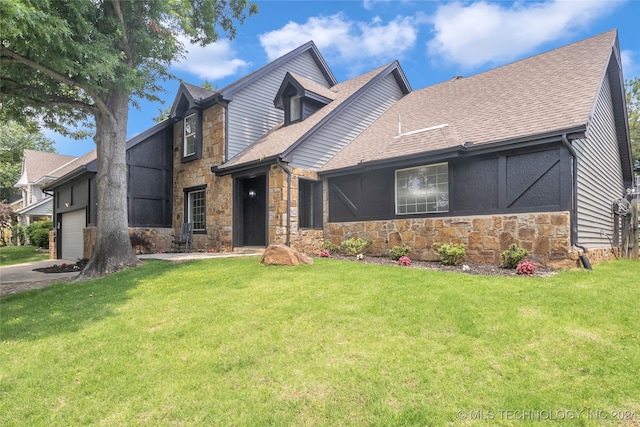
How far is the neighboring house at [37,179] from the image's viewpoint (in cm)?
2455

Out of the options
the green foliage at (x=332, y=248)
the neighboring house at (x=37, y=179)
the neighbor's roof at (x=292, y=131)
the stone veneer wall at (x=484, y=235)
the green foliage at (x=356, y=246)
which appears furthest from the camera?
the neighboring house at (x=37, y=179)

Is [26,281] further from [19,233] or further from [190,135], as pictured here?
[19,233]

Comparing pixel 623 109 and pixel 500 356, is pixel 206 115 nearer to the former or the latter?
pixel 500 356

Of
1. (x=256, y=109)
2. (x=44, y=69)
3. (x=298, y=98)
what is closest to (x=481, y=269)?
(x=298, y=98)

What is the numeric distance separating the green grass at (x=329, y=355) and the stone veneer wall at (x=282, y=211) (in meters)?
4.70

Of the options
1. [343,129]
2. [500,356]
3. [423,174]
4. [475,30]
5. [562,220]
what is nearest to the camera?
[500,356]

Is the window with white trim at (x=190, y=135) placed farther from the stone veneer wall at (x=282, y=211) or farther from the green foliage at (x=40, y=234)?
the green foliage at (x=40, y=234)

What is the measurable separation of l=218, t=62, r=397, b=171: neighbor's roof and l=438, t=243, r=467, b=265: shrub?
17.0 feet

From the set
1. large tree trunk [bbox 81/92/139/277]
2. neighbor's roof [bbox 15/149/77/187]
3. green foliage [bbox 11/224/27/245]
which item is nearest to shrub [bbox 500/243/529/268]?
large tree trunk [bbox 81/92/139/277]

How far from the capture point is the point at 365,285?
578 centimetres

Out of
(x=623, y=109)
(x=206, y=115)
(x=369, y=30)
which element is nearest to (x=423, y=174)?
(x=369, y=30)

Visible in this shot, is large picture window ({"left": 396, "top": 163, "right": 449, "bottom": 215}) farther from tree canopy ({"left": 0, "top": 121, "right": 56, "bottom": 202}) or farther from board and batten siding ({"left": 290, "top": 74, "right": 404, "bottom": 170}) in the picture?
tree canopy ({"left": 0, "top": 121, "right": 56, "bottom": 202})

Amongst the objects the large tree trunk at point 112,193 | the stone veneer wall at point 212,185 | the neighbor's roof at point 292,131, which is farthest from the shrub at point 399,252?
the large tree trunk at point 112,193

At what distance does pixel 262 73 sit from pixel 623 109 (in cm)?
1209
